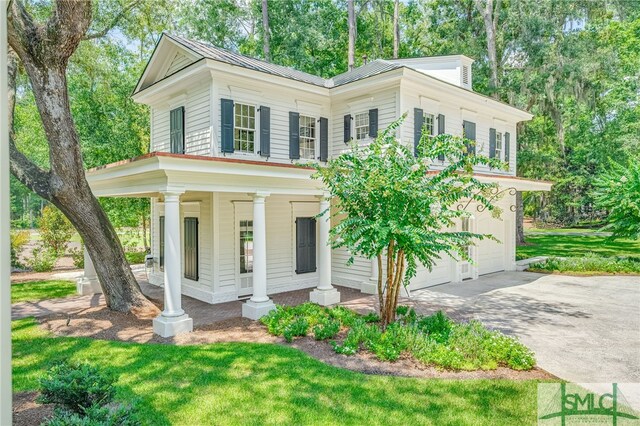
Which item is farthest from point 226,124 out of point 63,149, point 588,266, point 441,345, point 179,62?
point 588,266

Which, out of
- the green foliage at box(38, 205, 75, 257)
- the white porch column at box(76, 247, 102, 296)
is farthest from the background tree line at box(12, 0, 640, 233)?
the white porch column at box(76, 247, 102, 296)

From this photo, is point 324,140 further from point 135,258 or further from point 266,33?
point 135,258

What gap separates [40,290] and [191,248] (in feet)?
18.6

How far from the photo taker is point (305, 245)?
41.4 feet

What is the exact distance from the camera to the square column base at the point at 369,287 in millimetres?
11695

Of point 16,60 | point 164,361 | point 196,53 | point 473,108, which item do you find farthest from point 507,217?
point 16,60

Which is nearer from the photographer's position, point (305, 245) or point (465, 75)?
point (305, 245)

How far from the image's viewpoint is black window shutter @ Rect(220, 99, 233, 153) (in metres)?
10.5

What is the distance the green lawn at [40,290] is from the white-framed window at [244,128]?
7.30 m

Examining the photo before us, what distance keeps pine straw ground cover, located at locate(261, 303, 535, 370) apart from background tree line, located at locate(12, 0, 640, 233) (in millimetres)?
11486

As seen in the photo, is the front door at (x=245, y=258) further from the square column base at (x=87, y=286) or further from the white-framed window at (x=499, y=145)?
the white-framed window at (x=499, y=145)

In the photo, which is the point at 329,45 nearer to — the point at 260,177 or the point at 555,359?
the point at 260,177

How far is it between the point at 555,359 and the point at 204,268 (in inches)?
350
